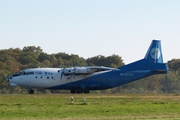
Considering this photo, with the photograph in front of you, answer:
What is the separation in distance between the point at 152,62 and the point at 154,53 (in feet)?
5.21

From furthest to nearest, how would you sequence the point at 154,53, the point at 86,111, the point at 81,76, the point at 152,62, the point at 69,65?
the point at 69,65, the point at 154,53, the point at 152,62, the point at 81,76, the point at 86,111

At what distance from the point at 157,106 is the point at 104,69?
2678cm

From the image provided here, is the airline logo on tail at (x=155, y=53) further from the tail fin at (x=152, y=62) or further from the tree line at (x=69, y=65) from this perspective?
the tree line at (x=69, y=65)

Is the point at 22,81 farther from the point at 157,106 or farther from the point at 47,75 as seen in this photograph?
the point at 157,106

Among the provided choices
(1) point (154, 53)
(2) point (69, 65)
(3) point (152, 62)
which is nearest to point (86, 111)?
(3) point (152, 62)

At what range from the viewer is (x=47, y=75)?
245 feet

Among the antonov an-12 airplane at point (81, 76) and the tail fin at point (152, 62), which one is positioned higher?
the tail fin at point (152, 62)

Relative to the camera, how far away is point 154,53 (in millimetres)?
78250

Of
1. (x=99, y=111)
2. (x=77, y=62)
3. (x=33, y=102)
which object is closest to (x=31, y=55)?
(x=77, y=62)

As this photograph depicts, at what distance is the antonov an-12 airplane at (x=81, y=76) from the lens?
245ft

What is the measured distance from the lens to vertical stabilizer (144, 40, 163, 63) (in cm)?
7783

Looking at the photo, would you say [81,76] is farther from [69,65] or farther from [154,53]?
[69,65]

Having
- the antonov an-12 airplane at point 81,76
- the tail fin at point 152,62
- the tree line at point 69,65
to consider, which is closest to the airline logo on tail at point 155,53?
the tail fin at point 152,62

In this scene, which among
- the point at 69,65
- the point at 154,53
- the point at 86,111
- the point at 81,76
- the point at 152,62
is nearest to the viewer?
the point at 86,111
